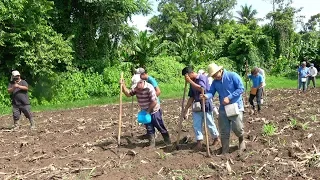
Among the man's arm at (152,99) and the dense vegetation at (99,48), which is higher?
the dense vegetation at (99,48)

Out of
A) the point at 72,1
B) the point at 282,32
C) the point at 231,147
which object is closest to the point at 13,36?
the point at 72,1

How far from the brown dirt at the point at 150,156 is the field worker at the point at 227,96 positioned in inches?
13.9

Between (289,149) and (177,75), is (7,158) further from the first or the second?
(177,75)

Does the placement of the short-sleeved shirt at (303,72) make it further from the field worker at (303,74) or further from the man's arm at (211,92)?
the man's arm at (211,92)

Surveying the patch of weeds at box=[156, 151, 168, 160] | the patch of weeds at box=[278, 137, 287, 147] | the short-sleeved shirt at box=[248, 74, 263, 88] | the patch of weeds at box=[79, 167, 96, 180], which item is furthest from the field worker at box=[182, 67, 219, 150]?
the short-sleeved shirt at box=[248, 74, 263, 88]

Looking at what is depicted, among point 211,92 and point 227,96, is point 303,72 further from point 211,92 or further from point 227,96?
point 227,96

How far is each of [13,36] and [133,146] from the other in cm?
1403

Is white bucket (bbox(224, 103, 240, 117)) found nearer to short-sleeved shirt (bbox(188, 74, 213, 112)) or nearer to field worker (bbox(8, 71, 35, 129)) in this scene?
short-sleeved shirt (bbox(188, 74, 213, 112))

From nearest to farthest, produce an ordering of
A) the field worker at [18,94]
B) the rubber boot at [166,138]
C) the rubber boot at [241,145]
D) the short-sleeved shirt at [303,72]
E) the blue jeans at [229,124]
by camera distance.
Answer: the blue jeans at [229,124] → the rubber boot at [241,145] → the rubber boot at [166,138] → the field worker at [18,94] → the short-sleeved shirt at [303,72]

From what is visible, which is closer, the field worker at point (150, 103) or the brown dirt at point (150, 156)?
the brown dirt at point (150, 156)

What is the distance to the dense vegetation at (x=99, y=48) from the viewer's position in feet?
69.7

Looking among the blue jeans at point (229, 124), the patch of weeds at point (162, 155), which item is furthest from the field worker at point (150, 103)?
the blue jeans at point (229, 124)

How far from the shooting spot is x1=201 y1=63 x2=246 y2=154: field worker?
712 cm

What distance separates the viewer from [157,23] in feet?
150
